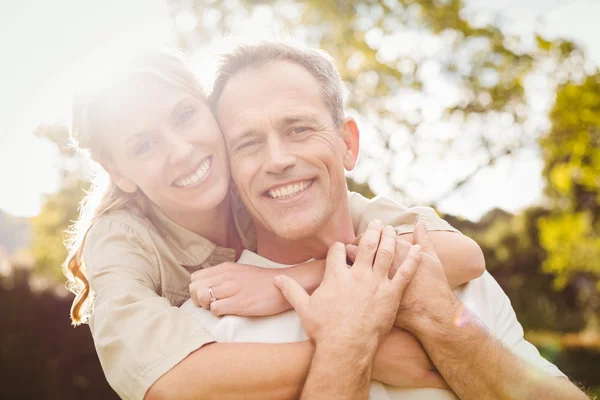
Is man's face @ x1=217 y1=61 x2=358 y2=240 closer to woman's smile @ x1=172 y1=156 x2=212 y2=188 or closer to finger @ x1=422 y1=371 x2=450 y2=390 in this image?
woman's smile @ x1=172 y1=156 x2=212 y2=188

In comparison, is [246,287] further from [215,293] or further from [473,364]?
[473,364]

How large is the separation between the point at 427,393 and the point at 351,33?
8.06 m

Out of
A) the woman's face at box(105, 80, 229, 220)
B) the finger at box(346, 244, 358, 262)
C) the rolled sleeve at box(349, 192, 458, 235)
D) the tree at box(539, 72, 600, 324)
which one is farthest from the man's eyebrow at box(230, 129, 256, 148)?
the tree at box(539, 72, 600, 324)

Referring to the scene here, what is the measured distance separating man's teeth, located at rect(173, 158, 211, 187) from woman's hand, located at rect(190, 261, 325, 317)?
0.50 meters

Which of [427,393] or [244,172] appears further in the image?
[244,172]

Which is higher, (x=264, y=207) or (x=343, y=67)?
(x=264, y=207)

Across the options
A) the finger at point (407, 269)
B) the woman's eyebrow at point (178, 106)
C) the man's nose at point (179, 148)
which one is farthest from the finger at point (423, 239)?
the woman's eyebrow at point (178, 106)

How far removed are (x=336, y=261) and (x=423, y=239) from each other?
1.41ft

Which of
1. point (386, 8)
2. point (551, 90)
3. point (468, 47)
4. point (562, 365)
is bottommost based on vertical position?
point (562, 365)

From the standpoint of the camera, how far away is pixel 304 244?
266 cm

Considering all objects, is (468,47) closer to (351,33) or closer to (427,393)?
(351,33)

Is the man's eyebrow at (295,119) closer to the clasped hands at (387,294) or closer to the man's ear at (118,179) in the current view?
the clasped hands at (387,294)

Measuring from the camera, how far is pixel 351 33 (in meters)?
9.38

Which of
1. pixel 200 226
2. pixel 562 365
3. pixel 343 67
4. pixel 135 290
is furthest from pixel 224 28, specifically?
pixel 562 365
